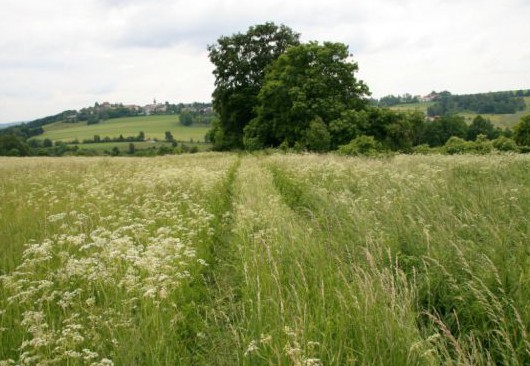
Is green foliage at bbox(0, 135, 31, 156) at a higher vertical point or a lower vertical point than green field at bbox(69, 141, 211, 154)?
higher

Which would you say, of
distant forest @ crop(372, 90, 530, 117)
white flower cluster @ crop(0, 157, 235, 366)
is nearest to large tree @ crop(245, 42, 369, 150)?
white flower cluster @ crop(0, 157, 235, 366)

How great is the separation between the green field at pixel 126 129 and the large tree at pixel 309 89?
7009cm

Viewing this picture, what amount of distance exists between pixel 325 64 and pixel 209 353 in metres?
40.8

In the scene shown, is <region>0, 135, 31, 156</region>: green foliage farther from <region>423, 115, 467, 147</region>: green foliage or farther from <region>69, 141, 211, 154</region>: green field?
<region>423, 115, 467, 147</region>: green foliage

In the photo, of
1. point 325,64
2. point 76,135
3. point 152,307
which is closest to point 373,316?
point 152,307

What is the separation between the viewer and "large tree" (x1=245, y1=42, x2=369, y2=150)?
1550 inches

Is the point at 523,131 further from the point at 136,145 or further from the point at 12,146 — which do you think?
the point at 12,146

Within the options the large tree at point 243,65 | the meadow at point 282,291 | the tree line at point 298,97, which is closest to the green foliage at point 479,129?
the tree line at point 298,97

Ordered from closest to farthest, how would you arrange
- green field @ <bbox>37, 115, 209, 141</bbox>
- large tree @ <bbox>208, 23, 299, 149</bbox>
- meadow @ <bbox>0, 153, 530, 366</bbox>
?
meadow @ <bbox>0, 153, 530, 366</bbox> < large tree @ <bbox>208, 23, 299, 149</bbox> < green field @ <bbox>37, 115, 209, 141</bbox>

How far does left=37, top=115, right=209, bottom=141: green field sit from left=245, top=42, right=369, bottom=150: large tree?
70.1 m

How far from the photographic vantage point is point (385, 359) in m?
2.89

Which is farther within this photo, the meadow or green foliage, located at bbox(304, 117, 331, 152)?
green foliage, located at bbox(304, 117, 331, 152)

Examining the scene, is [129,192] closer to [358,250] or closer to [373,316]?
[358,250]

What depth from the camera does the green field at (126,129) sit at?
117562 mm
